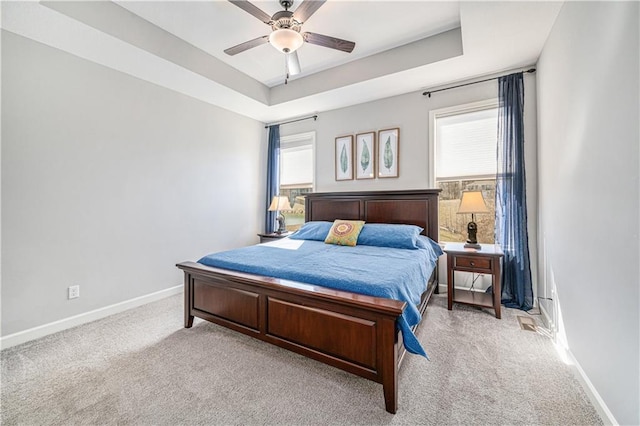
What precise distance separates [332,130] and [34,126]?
3411mm

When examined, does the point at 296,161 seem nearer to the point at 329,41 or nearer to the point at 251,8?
the point at 329,41

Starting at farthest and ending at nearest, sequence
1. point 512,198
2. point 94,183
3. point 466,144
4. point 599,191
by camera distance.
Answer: point 466,144 → point 512,198 → point 94,183 → point 599,191

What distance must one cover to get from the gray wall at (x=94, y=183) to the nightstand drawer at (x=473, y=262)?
337cm

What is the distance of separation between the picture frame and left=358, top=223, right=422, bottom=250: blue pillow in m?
0.96

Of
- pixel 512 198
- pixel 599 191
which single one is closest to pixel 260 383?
pixel 599 191

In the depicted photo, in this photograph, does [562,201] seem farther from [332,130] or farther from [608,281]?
[332,130]

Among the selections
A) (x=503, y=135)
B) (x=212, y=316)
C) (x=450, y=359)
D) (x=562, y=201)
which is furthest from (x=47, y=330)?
(x=503, y=135)

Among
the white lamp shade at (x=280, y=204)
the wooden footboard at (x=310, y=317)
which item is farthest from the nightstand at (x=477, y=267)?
the white lamp shade at (x=280, y=204)

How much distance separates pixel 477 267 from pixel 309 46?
3119 millimetres

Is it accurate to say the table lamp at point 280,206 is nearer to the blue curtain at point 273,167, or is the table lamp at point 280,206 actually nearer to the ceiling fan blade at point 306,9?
the blue curtain at point 273,167

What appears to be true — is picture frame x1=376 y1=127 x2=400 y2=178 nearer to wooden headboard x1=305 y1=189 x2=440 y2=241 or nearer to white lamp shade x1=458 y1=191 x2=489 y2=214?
wooden headboard x1=305 y1=189 x2=440 y2=241

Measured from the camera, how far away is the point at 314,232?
3549mm

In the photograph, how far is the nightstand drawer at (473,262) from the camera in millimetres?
2715

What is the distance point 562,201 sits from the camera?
2100 millimetres
